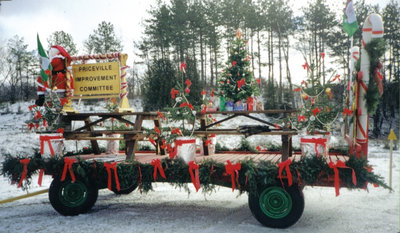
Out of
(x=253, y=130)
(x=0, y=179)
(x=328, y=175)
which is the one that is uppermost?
(x=253, y=130)

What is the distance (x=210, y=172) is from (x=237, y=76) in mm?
2272

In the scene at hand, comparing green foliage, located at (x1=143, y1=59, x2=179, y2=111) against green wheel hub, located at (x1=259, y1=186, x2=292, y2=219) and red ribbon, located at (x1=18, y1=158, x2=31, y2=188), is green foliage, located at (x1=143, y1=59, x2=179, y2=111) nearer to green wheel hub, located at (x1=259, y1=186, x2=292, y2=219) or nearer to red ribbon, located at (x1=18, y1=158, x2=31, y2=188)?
red ribbon, located at (x1=18, y1=158, x2=31, y2=188)

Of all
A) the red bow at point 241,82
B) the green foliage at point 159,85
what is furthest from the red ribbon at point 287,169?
the green foliage at point 159,85

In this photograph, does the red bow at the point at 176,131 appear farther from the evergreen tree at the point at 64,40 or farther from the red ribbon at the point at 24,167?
the evergreen tree at the point at 64,40

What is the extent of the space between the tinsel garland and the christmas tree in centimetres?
172

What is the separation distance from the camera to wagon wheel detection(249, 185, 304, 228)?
14.1ft

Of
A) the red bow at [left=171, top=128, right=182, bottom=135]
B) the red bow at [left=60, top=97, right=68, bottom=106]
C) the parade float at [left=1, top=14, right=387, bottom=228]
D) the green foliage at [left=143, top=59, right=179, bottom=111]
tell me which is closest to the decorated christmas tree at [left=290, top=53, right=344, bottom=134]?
the parade float at [left=1, top=14, right=387, bottom=228]

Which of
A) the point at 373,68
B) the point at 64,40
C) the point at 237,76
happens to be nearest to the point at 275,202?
the point at 373,68

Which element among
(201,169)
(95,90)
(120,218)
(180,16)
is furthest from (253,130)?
(180,16)

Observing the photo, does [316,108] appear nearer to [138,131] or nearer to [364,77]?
[364,77]

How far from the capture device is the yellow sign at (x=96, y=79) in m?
5.96

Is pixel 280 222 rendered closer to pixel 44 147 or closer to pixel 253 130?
pixel 253 130

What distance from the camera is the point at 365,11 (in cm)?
2434

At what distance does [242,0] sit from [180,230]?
25402mm
